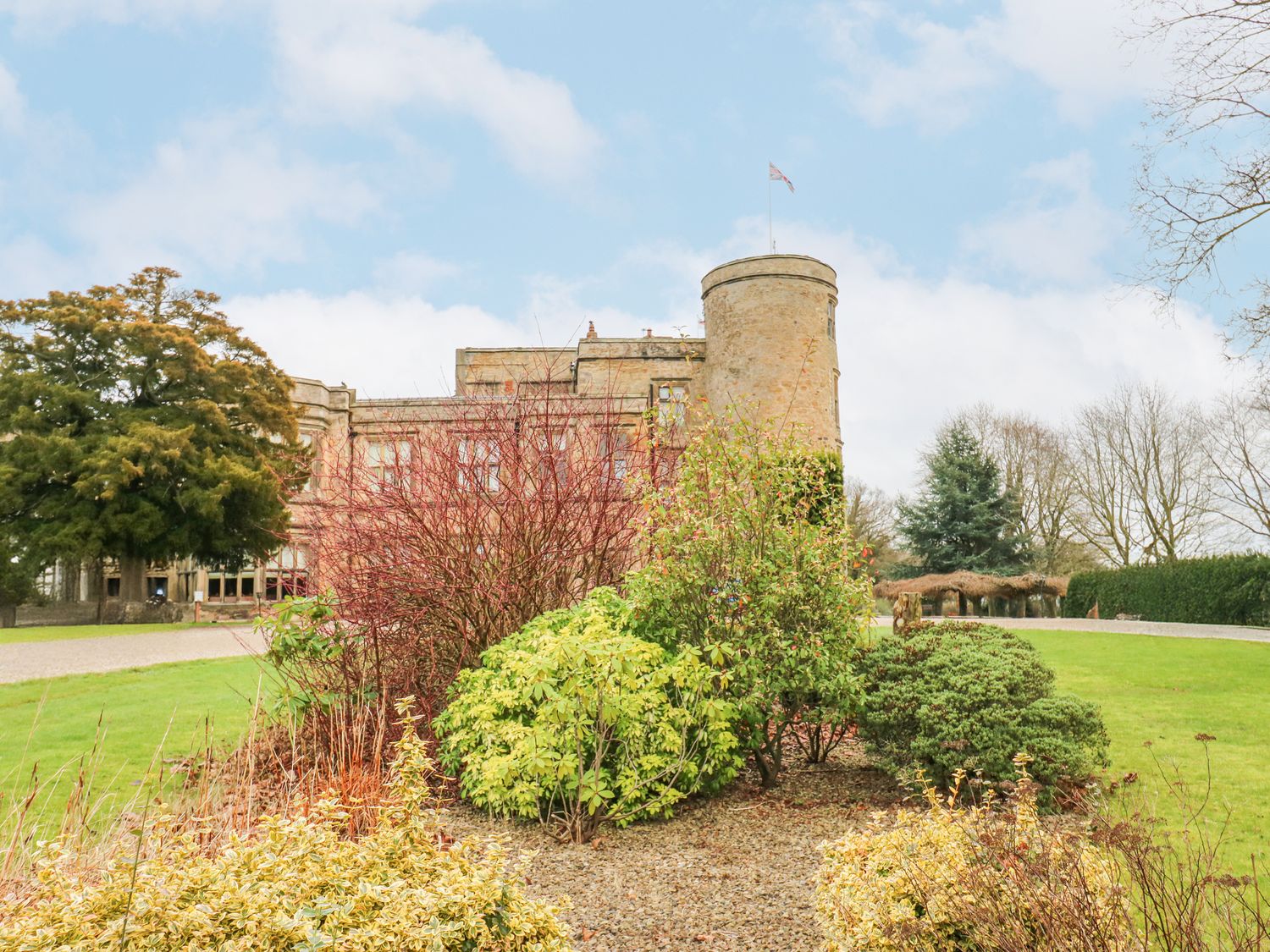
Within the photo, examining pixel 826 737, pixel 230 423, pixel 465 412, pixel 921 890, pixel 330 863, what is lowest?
pixel 826 737

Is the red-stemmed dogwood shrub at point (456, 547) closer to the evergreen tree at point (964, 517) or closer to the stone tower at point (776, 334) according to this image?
the stone tower at point (776, 334)

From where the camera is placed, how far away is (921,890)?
126 inches

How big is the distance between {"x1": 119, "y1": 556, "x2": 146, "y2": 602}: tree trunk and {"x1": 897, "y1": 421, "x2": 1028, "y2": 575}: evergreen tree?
87.2ft

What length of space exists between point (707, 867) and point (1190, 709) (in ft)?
22.4

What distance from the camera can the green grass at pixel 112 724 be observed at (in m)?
6.21

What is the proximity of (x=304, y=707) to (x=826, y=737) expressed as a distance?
4.54m

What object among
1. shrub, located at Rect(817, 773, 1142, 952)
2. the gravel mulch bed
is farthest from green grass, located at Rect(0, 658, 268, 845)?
shrub, located at Rect(817, 773, 1142, 952)

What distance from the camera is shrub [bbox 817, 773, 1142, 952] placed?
2746mm

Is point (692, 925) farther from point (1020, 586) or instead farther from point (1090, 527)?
point (1090, 527)

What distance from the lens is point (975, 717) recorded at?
588 centimetres

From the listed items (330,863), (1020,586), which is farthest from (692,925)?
(1020,586)

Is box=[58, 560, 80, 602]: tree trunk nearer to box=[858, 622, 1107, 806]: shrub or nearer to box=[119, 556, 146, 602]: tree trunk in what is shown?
box=[119, 556, 146, 602]: tree trunk

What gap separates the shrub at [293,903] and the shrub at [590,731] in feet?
7.64

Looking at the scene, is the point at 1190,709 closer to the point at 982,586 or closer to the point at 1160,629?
the point at 1160,629
